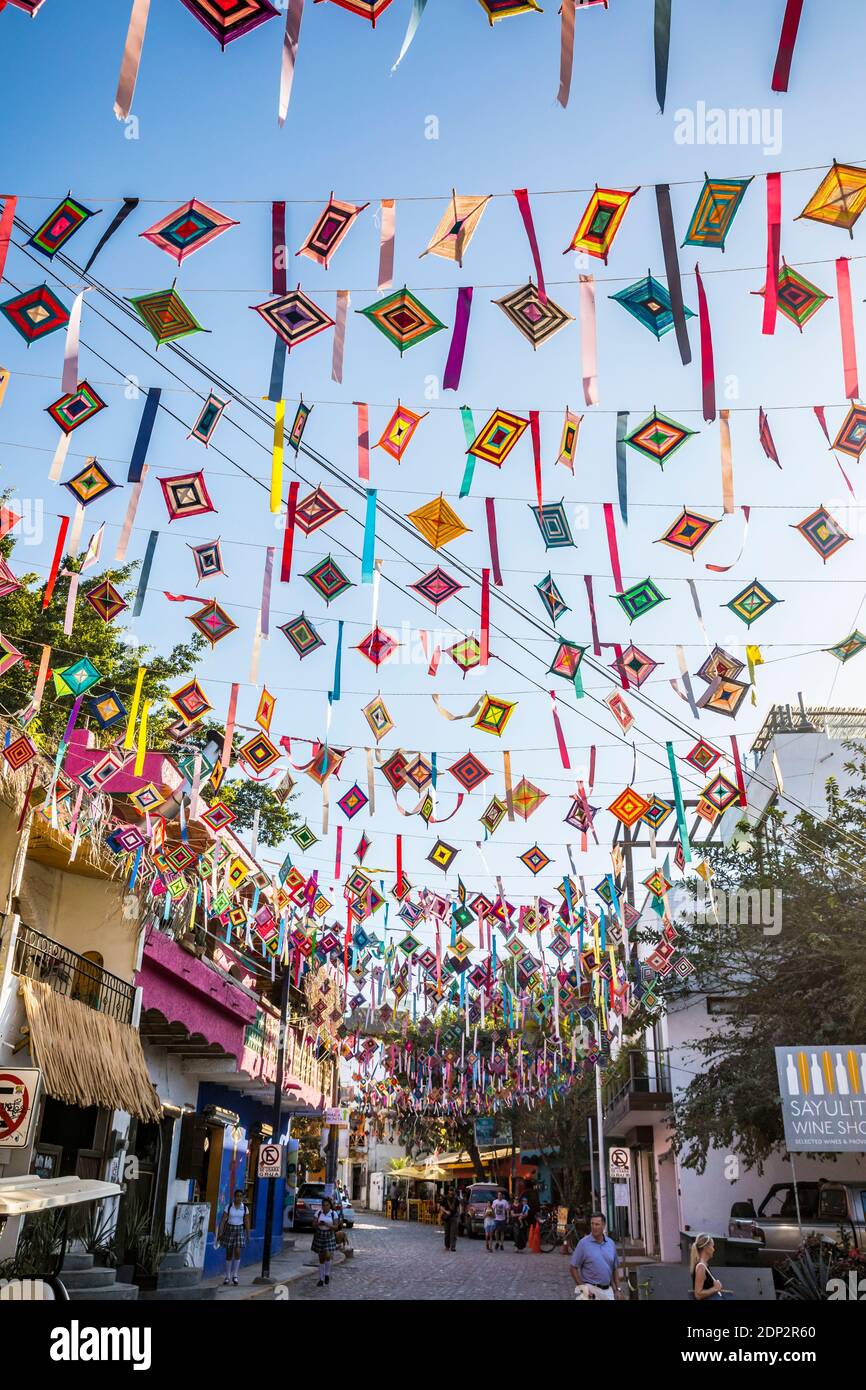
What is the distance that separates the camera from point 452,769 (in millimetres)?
A: 13945

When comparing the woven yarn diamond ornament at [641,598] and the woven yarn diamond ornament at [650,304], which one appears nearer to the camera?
the woven yarn diamond ornament at [650,304]

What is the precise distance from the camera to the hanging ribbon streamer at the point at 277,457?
7.86 metres

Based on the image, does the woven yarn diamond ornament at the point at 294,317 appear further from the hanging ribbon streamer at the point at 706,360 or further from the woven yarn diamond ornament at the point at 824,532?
the woven yarn diamond ornament at the point at 824,532

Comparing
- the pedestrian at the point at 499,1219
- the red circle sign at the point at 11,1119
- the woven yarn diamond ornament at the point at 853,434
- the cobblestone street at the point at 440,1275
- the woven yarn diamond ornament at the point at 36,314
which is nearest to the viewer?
the woven yarn diamond ornament at the point at 36,314

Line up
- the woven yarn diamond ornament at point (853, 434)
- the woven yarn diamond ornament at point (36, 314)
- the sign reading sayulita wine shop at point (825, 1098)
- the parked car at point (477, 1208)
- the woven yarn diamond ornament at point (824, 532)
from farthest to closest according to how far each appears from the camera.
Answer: the parked car at point (477, 1208)
the sign reading sayulita wine shop at point (825, 1098)
the woven yarn diamond ornament at point (824, 532)
the woven yarn diamond ornament at point (853, 434)
the woven yarn diamond ornament at point (36, 314)

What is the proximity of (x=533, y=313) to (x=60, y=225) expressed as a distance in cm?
333

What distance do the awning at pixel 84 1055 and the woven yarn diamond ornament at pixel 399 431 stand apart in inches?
Answer: 342

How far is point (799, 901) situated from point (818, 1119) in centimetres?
669

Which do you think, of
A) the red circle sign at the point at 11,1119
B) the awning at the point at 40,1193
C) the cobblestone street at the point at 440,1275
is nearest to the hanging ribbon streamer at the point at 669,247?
the awning at the point at 40,1193

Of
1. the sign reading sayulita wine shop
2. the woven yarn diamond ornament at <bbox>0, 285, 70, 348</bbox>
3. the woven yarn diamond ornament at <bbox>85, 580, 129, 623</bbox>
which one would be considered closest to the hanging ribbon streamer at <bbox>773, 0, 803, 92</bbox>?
the woven yarn diamond ornament at <bbox>0, 285, 70, 348</bbox>

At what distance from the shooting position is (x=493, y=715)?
495 inches

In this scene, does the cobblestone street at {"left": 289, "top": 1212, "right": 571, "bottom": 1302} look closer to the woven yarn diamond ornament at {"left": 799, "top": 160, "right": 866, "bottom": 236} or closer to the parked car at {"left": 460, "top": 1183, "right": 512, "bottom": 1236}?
the parked car at {"left": 460, "top": 1183, "right": 512, "bottom": 1236}

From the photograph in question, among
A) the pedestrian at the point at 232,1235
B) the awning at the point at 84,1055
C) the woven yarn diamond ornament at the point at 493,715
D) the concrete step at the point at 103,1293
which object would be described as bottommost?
the pedestrian at the point at 232,1235
